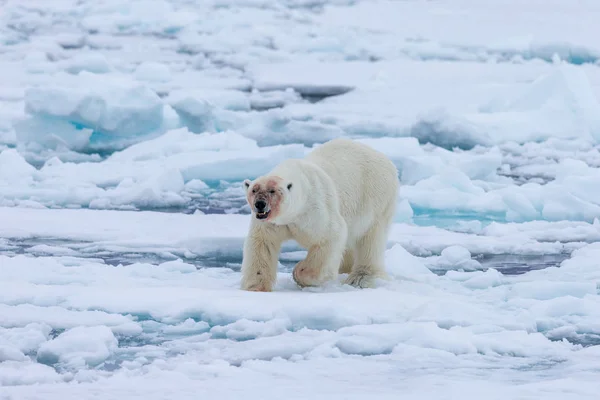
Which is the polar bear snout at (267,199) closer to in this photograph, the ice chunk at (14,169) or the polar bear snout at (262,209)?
the polar bear snout at (262,209)

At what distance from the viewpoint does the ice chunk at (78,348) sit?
9.90 ft

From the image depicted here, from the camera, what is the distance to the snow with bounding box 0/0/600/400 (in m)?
3.03

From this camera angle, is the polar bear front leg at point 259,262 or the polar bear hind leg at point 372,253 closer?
the polar bear front leg at point 259,262

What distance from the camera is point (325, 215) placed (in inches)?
163

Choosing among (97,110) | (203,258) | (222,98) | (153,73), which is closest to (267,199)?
(203,258)

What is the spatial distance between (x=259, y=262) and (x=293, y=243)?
1327 mm

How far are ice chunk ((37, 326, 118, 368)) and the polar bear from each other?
0.91 metres

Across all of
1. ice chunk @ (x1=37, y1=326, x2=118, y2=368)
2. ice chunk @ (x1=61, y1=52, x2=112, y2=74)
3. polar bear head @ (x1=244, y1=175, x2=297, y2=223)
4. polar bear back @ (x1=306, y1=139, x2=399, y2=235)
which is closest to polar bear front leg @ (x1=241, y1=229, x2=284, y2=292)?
polar bear head @ (x1=244, y1=175, x2=297, y2=223)

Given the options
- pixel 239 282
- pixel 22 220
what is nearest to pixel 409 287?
pixel 239 282

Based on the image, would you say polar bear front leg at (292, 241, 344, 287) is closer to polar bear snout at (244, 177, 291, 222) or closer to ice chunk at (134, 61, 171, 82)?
polar bear snout at (244, 177, 291, 222)

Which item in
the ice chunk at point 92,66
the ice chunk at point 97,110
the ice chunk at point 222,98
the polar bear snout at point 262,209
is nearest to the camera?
the polar bear snout at point 262,209

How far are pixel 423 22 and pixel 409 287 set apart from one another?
1428 cm

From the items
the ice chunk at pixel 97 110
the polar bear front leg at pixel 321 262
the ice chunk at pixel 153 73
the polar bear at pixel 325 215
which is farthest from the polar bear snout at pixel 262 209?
the ice chunk at pixel 153 73

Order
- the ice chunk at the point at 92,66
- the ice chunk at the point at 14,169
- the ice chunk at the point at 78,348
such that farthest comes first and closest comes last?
the ice chunk at the point at 92,66 → the ice chunk at the point at 14,169 → the ice chunk at the point at 78,348
